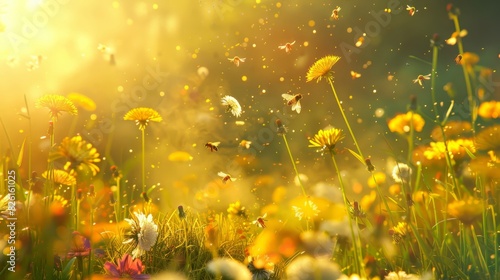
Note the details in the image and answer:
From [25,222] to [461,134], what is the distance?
2157mm

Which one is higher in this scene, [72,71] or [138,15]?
[138,15]

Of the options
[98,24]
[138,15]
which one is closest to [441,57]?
[138,15]

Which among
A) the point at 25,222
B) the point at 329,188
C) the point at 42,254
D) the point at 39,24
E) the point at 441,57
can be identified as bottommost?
the point at 42,254

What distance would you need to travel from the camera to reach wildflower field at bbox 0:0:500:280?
1676 millimetres

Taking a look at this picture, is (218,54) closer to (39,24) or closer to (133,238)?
(39,24)

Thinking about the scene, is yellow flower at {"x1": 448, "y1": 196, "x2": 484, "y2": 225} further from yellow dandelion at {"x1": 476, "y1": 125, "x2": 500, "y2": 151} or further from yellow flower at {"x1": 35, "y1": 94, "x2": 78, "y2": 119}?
yellow flower at {"x1": 35, "y1": 94, "x2": 78, "y2": 119}

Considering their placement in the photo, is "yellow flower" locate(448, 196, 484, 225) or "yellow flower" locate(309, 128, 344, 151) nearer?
"yellow flower" locate(448, 196, 484, 225)

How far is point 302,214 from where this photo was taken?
225 cm

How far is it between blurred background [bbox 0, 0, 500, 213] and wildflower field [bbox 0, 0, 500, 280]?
0.6 inches

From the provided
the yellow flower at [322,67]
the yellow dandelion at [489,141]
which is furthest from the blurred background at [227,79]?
the yellow dandelion at [489,141]

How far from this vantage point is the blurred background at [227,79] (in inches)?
127

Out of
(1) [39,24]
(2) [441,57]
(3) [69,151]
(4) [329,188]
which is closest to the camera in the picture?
(3) [69,151]

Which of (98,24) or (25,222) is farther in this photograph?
(98,24)

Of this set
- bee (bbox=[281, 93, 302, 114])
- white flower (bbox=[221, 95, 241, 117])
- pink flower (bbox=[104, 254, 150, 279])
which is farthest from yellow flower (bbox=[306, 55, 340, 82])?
pink flower (bbox=[104, 254, 150, 279])
